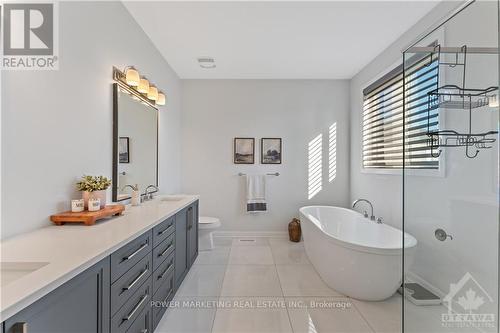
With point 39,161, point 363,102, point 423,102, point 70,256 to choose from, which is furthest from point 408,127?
point 39,161

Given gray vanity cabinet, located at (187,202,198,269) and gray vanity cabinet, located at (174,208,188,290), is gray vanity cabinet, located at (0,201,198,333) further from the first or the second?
gray vanity cabinet, located at (187,202,198,269)

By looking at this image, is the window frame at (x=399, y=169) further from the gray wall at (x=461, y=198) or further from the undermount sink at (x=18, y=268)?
the undermount sink at (x=18, y=268)

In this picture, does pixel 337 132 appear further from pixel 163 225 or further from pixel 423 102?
pixel 163 225

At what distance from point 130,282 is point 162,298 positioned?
2.19 feet

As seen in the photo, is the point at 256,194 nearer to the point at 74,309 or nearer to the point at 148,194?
the point at 148,194

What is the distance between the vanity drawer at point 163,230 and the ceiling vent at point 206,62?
2245 millimetres

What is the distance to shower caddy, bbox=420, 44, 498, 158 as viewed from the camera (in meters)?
1.66

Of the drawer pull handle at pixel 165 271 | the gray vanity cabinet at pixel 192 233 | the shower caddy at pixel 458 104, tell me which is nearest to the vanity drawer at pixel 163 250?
the drawer pull handle at pixel 165 271

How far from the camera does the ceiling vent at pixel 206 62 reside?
3322 mm

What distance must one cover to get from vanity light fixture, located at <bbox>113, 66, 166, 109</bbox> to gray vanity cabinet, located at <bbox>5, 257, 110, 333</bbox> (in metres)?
1.71

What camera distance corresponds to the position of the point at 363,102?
11.9ft

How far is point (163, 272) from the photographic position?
194 centimetres

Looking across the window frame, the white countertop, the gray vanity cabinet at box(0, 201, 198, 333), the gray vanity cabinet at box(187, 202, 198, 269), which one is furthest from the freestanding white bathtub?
the white countertop

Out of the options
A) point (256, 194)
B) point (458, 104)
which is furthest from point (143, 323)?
point (458, 104)
